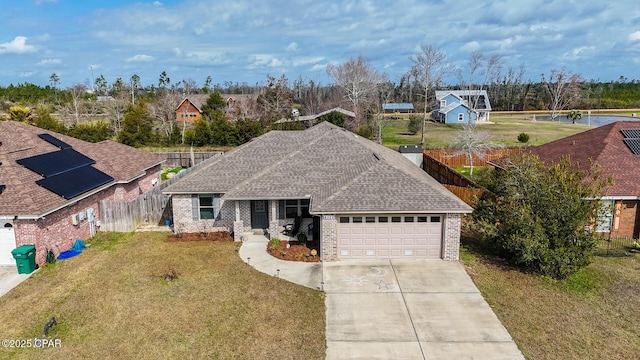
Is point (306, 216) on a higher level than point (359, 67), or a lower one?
lower

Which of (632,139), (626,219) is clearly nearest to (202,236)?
(626,219)

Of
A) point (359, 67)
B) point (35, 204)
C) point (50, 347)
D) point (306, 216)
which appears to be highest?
point (359, 67)

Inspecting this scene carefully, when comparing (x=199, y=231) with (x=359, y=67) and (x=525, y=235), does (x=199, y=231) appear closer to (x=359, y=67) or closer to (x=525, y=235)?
(x=525, y=235)

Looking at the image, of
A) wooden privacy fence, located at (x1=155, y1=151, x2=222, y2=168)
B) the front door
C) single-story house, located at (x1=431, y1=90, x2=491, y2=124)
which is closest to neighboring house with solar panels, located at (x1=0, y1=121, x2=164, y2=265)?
the front door

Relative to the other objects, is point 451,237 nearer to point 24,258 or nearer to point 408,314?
point 408,314

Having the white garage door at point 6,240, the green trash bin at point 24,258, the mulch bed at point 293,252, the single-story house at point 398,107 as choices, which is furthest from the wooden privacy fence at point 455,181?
the single-story house at point 398,107

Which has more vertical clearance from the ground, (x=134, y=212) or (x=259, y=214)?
(x=259, y=214)

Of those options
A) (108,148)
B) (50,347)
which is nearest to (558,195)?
(50,347)

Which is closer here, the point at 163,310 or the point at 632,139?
the point at 163,310
